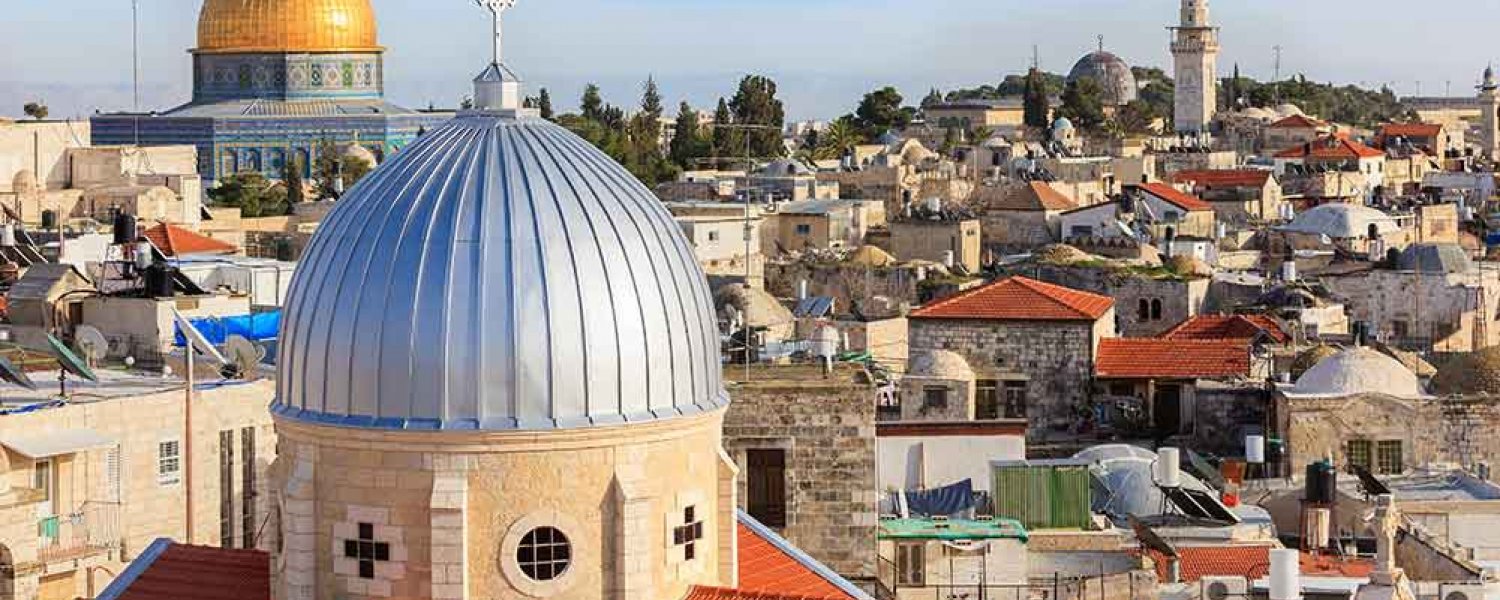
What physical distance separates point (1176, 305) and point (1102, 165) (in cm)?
3057

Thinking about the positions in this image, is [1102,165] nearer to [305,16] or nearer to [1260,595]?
[305,16]

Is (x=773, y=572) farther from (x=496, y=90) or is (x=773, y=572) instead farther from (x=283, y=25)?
(x=283, y=25)

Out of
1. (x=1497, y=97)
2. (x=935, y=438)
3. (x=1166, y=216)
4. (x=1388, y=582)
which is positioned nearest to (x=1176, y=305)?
(x=1166, y=216)

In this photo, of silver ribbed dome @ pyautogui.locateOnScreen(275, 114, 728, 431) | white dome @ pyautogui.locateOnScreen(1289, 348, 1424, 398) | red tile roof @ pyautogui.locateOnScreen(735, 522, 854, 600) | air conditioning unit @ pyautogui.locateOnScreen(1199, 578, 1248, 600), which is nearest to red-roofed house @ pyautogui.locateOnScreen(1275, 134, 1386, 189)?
white dome @ pyautogui.locateOnScreen(1289, 348, 1424, 398)

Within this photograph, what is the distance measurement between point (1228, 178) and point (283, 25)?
22499 mm

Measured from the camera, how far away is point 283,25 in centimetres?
7150

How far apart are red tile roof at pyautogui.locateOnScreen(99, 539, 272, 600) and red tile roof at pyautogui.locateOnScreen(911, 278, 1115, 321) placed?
1705 centimetres

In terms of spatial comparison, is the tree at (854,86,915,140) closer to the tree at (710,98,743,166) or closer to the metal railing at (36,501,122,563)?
the tree at (710,98,743,166)

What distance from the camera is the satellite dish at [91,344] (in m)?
23.5

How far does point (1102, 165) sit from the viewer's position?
7331 cm

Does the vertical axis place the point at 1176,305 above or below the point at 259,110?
below

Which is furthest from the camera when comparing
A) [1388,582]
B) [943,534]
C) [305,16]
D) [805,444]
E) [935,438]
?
[305,16]

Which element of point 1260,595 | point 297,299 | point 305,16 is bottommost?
point 1260,595

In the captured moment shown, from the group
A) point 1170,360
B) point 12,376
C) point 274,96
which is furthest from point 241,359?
point 274,96
